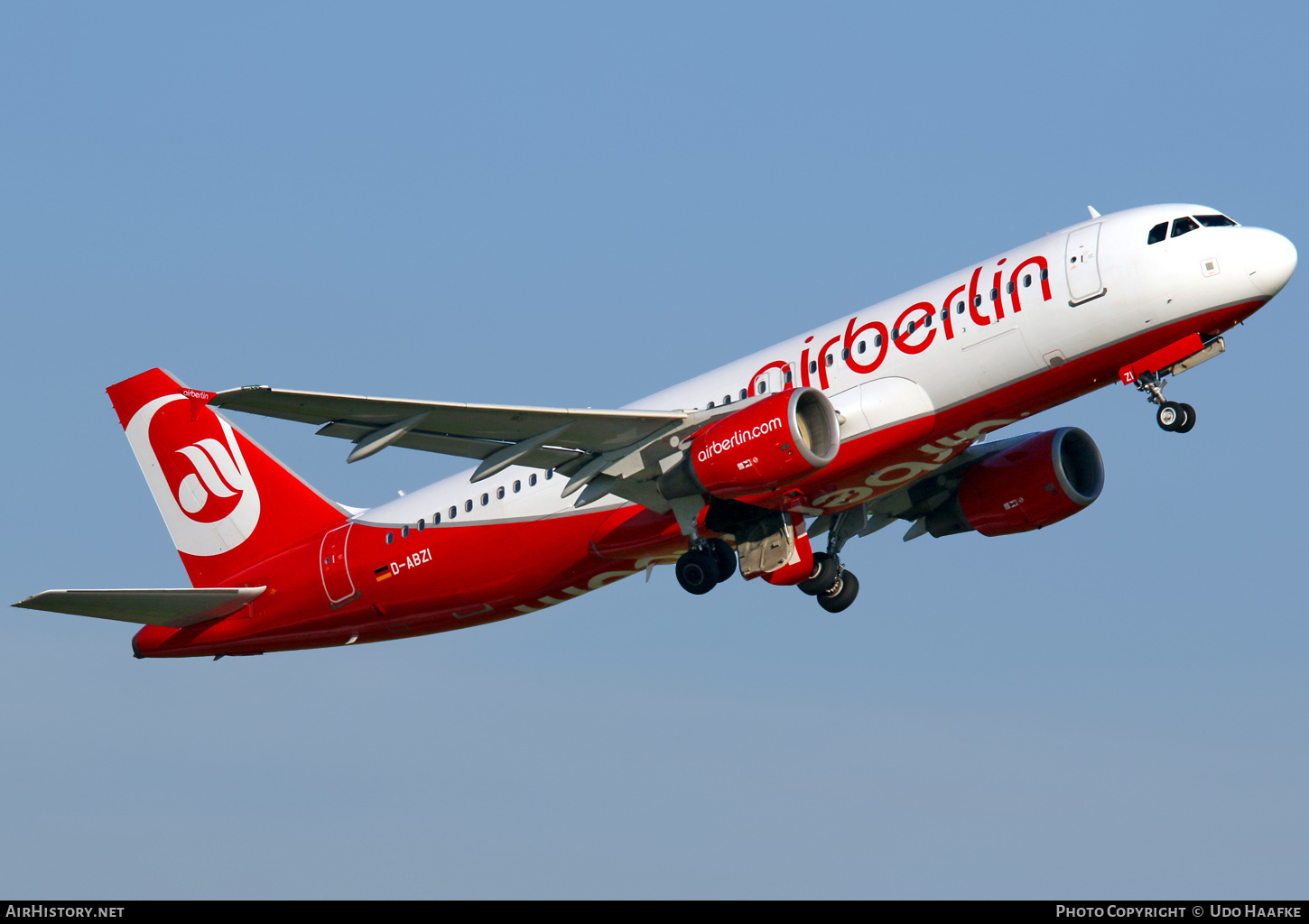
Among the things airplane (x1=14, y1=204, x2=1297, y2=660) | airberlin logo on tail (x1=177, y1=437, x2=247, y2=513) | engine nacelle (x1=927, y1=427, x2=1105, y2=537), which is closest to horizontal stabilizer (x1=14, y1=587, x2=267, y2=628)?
airplane (x1=14, y1=204, x2=1297, y2=660)

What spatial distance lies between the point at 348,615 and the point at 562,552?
5538mm

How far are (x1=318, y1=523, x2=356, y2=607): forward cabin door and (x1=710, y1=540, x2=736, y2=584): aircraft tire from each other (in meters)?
8.38

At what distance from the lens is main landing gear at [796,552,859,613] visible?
35.0 meters

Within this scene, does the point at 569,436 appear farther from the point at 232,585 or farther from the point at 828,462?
the point at 232,585

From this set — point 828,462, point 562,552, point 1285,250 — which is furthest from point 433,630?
point 1285,250

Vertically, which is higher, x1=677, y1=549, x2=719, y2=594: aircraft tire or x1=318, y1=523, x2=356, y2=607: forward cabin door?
x1=318, y1=523, x2=356, y2=607: forward cabin door

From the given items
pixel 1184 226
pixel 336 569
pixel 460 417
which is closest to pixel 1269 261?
pixel 1184 226

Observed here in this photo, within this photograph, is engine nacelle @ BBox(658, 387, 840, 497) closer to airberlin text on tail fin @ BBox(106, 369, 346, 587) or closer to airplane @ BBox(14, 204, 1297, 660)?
airplane @ BBox(14, 204, 1297, 660)

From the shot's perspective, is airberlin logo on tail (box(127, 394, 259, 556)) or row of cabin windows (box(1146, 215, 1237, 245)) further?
airberlin logo on tail (box(127, 394, 259, 556))

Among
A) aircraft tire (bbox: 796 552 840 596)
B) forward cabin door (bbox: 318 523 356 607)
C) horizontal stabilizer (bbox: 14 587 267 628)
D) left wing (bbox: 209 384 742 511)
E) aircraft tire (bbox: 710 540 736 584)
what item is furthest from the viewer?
forward cabin door (bbox: 318 523 356 607)

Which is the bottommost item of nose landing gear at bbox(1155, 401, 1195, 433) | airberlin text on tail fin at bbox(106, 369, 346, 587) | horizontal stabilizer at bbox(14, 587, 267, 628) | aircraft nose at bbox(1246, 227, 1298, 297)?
nose landing gear at bbox(1155, 401, 1195, 433)

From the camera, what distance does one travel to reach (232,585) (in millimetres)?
36938

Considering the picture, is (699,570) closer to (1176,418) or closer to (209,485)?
(1176,418)

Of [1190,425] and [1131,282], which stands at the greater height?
[1131,282]
